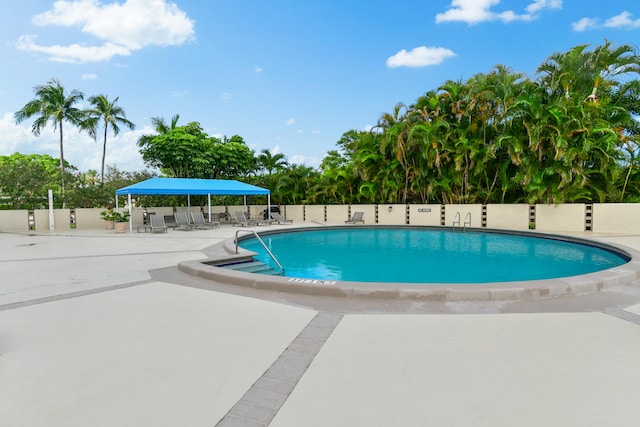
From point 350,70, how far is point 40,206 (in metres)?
19.2

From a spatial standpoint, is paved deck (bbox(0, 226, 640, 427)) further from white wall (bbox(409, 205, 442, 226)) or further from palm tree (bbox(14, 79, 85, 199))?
palm tree (bbox(14, 79, 85, 199))

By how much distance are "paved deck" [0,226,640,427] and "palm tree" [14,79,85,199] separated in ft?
85.2

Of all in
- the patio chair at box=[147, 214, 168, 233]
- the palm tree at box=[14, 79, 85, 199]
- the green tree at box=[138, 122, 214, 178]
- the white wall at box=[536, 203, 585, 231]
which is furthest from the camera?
the green tree at box=[138, 122, 214, 178]

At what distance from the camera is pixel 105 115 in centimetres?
2867

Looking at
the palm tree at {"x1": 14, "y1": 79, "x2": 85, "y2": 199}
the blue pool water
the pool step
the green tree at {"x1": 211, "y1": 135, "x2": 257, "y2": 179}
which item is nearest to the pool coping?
the pool step

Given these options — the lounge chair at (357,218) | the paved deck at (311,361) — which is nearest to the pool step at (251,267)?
the paved deck at (311,361)

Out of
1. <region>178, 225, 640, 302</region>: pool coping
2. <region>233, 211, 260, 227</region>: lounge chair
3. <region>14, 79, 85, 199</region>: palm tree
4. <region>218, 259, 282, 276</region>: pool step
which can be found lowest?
<region>218, 259, 282, 276</region>: pool step

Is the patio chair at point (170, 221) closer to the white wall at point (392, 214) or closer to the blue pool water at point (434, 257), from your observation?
the blue pool water at point (434, 257)

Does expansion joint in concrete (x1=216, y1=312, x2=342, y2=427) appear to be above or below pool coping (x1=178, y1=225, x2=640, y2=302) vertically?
below

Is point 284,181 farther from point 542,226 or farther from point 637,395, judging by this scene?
point 637,395

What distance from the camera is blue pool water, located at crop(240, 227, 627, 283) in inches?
315

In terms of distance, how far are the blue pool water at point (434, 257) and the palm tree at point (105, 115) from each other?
21909mm

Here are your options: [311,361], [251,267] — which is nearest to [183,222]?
[251,267]

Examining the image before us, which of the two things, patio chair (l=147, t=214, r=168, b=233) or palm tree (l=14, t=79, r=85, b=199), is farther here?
palm tree (l=14, t=79, r=85, b=199)
